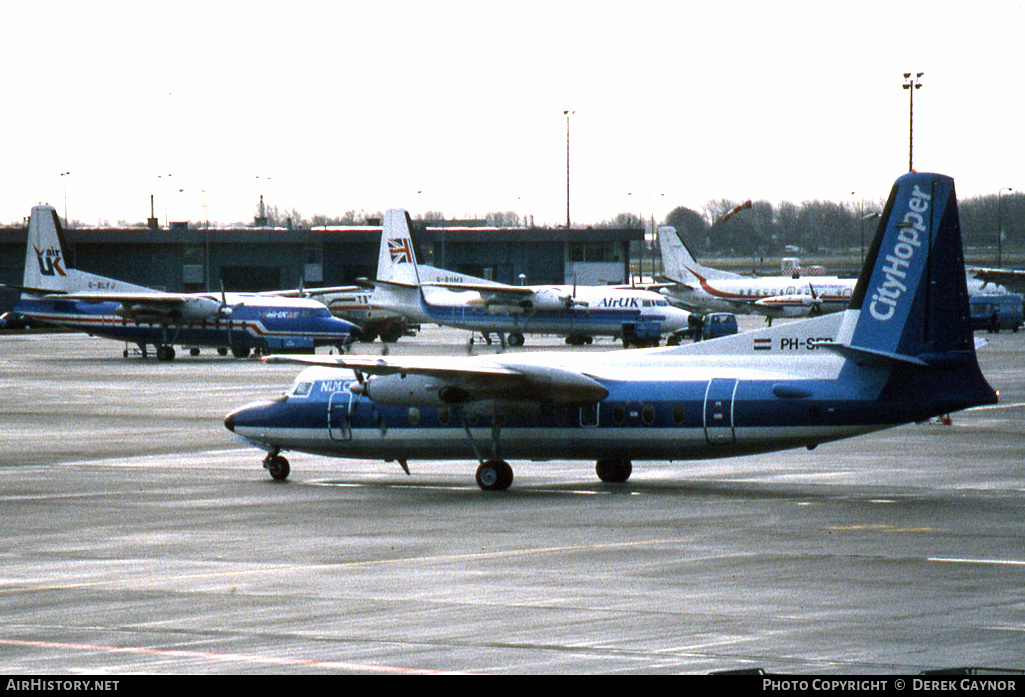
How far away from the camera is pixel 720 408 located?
95.9 feet

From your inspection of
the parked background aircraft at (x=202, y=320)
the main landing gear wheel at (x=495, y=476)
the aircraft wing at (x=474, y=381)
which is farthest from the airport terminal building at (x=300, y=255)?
the main landing gear wheel at (x=495, y=476)

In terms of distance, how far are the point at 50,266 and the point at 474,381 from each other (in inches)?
2586

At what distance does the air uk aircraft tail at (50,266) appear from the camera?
90312 mm

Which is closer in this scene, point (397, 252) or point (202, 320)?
point (202, 320)

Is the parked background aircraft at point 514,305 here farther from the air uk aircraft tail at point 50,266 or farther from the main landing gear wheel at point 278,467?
the main landing gear wheel at point 278,467

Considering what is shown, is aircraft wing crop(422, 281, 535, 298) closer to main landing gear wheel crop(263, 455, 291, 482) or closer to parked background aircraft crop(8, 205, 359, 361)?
parked background aircraft crop(8, 205, 359, 361)

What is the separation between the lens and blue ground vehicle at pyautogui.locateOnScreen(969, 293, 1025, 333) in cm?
10481

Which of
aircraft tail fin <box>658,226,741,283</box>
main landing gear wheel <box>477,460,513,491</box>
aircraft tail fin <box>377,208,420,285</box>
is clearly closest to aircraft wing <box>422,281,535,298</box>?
aircraft tail fin <box>377,208,420,285</box>

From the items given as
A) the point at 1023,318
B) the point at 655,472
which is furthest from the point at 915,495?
the point at 1023,318

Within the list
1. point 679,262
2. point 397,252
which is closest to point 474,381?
point 397,252

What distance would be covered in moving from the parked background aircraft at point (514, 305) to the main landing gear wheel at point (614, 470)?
57.4m

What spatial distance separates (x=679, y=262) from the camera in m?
120

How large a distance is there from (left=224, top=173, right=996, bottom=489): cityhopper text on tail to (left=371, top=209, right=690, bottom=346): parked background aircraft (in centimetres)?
5737

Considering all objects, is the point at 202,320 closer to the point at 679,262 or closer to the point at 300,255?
the point at 679,262
